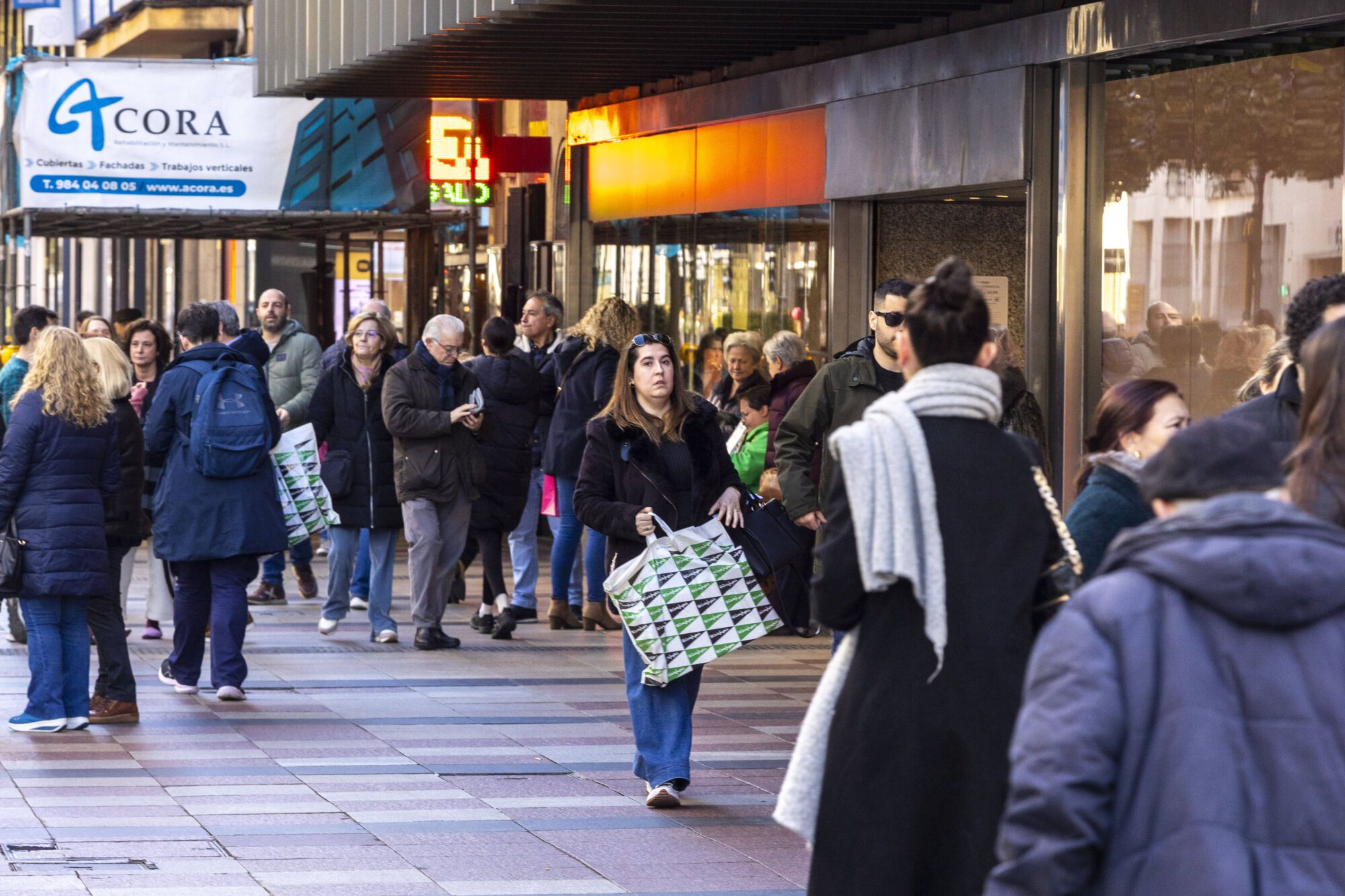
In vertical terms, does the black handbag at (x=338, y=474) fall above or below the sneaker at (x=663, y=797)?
above

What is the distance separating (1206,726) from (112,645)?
22.7 feet

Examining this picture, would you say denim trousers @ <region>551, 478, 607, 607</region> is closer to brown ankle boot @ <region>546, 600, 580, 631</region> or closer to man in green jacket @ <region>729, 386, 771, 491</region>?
brown ankle boot @ <region>546, 600, 580, 631</region>

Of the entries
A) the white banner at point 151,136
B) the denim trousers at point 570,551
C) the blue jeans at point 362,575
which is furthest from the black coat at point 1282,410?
the white banner at point 151,136

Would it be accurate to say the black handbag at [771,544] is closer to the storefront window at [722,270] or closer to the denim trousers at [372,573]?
the denim trousers at [372,573]

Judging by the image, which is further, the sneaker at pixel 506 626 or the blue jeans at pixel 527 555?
the blue jeans at pixel 527 555

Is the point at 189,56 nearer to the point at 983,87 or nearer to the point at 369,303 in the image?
the point at 369,303

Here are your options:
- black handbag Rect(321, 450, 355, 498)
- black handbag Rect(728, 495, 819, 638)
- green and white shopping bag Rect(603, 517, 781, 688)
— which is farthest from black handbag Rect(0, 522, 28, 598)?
black handbag Rect(321, 450, 355, 498)

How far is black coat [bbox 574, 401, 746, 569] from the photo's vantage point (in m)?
7.64

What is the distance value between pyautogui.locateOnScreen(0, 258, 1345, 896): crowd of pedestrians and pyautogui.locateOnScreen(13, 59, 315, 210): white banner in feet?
25.4

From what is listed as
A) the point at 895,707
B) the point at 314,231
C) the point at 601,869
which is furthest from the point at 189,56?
the point at 895,707

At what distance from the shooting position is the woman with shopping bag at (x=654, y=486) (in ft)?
24.7

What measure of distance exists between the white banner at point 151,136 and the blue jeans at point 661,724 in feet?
37.8

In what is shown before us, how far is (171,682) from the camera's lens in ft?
34.2

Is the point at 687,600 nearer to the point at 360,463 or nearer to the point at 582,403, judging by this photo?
the point at 582,403
